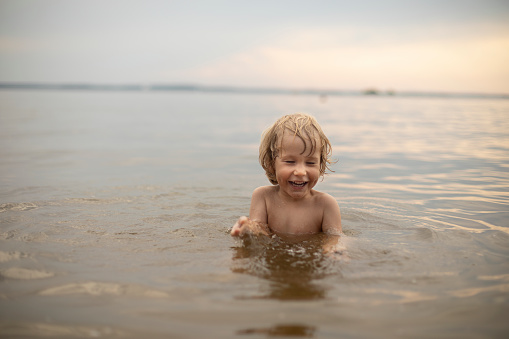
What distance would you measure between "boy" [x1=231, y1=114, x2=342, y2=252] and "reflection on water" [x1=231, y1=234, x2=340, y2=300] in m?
0.13

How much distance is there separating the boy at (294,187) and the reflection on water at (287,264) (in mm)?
133

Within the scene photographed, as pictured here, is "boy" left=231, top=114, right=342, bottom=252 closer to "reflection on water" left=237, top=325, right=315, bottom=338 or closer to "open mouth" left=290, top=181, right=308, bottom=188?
"open mouth" left=290, top=181, right=308, bottom=188

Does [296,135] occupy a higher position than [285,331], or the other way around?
[296,135]

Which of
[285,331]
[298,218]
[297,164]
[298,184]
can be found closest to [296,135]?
[297,164]

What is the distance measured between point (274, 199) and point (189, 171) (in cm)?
378

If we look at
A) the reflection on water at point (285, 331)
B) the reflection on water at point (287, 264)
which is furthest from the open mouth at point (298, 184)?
the reflection on water at point (285, 331)

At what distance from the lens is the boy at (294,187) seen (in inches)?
151

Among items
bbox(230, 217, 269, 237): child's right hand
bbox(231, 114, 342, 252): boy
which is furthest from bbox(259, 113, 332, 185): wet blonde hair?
bbox(230, 217, 269, 237): child's right hand

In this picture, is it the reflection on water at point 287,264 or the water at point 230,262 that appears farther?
the reflection on water at point 287,264

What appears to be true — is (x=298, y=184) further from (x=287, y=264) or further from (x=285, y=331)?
(x=285, y=331)

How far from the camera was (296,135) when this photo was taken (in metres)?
3.85

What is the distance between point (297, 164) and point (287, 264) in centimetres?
99

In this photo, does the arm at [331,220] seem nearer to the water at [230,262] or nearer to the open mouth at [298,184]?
the water at [230,262]

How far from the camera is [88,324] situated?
2.31 m
